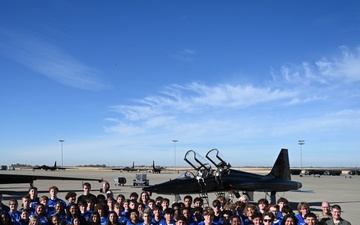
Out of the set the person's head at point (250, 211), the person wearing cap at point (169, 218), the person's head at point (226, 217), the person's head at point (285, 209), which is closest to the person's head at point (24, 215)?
the person wearing cap at point (169, 218)

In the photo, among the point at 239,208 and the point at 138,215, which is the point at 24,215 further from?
the point at 239,208

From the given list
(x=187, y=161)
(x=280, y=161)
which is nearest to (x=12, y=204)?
(x=187, y=161)

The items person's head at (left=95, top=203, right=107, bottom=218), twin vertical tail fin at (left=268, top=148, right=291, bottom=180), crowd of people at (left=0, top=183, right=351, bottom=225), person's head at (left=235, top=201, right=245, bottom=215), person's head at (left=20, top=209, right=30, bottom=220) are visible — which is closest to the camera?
crowd of people at (left=0, top=183, right=351, bottom=225)

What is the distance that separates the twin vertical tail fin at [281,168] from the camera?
18.6m

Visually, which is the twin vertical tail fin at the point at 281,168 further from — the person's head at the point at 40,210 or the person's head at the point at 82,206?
the person's head at the point at 40,210

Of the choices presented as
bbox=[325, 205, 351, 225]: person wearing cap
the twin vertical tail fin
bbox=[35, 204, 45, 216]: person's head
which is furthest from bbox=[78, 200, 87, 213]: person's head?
the twin vertical tail fin

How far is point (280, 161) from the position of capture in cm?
1884

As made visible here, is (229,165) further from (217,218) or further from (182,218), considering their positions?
(182,218)

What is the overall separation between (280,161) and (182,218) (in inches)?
551

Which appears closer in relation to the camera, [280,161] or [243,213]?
[243,213]

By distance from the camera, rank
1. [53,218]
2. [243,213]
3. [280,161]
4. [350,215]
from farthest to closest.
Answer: [280,161]
[350,215]
[243,213]
[53,218]

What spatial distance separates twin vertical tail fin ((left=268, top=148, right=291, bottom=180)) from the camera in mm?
18609

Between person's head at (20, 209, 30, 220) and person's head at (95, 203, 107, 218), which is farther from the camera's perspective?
person's head at (95, 203, 107, 218)

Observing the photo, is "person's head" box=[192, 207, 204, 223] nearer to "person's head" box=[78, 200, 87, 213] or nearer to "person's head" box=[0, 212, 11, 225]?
"person's head" box=[78, 200, 87, 213]
